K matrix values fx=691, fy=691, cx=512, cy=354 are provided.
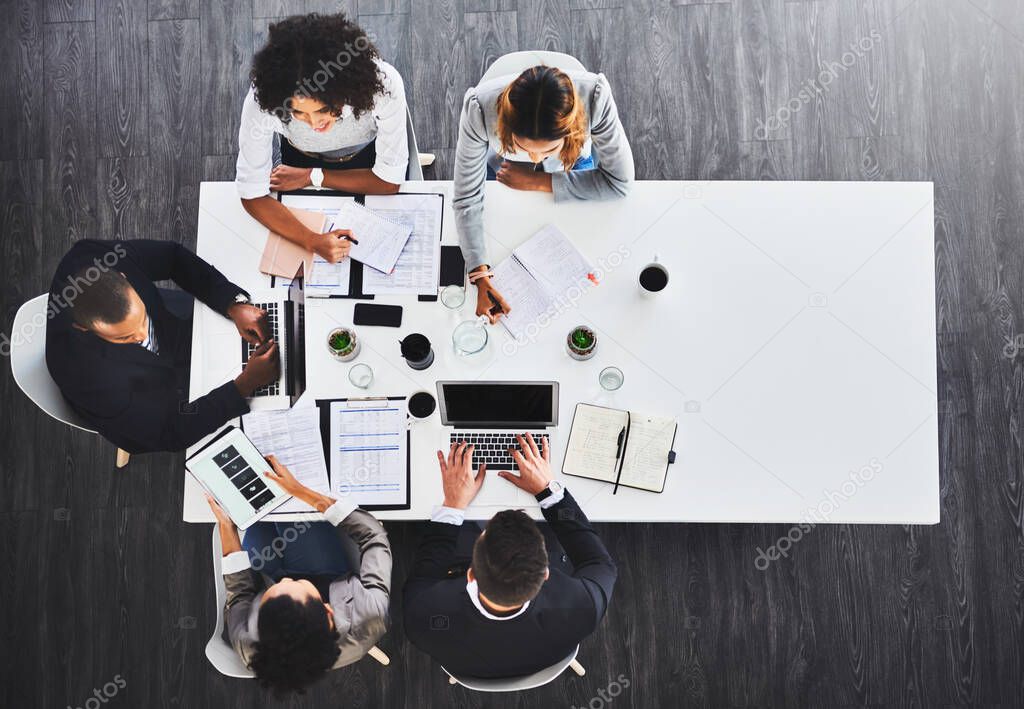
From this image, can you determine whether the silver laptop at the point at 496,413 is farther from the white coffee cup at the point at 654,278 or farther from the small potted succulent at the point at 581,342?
the white coffee cup at the point at 654,278

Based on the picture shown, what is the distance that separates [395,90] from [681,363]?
1.27 metres

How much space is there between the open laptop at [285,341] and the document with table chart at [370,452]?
17cm

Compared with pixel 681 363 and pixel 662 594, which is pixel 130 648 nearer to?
pixel 662 594

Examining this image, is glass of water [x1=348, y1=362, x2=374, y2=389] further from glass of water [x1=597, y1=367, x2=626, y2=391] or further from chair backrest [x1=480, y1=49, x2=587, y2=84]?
chair backrest [x1=480, y1=49, x2=587, y2=84]

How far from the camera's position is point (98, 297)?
2055mm

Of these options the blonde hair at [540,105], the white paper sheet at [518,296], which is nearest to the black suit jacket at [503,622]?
the white paper sheet at [518,296]

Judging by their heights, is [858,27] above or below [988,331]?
above

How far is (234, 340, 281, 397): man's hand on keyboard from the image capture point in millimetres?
2125

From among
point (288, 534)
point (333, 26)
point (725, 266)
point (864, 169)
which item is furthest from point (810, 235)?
point (288, 534)

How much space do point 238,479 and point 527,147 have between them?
134cm

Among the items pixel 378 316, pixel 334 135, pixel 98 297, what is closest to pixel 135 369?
pixel 98 297

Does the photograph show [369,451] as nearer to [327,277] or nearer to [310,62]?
[327,277]

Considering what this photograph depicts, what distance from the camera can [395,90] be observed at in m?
2.25

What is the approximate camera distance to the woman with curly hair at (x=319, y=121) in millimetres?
1996
